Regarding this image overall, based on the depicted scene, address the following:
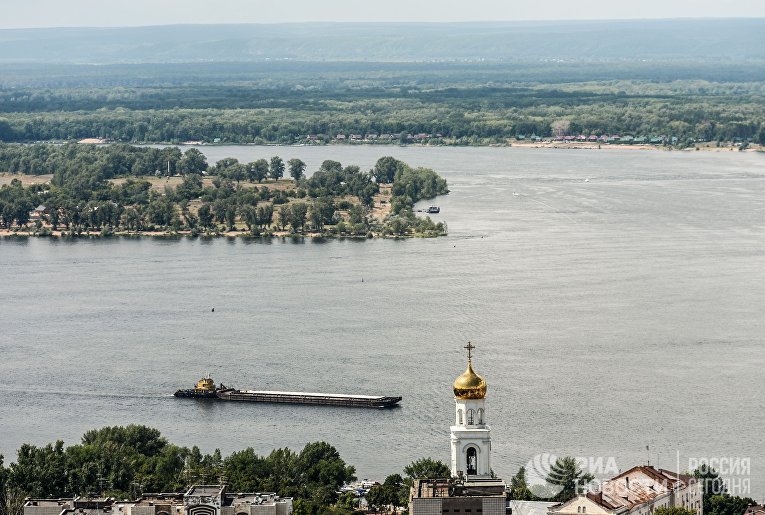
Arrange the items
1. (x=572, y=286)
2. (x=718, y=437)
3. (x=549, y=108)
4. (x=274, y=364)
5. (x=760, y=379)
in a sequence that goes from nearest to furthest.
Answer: (x=718, y=437) → (x=760, y=379) → (x=274, y=364) → (x=572, y=286) → (x=549, y=108)

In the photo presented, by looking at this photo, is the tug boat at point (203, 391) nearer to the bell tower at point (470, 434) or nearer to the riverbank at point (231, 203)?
the bell tower at point (470, 434)

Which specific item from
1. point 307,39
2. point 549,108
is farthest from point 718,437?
point 307,39

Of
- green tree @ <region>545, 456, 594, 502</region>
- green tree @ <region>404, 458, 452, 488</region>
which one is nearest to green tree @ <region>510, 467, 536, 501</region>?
green tree @ <region>545, 456, 594, 502</region>

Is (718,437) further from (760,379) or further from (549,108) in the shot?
(549,108)

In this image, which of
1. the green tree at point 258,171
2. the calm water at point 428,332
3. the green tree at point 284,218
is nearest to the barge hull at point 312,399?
the calm water at point 428,332

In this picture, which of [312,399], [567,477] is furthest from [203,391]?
[567,477]

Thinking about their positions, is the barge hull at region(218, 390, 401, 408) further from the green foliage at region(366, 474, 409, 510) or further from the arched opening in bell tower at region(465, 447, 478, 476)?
the arched opening in bell tower at region(465, 447, 478, 476)
